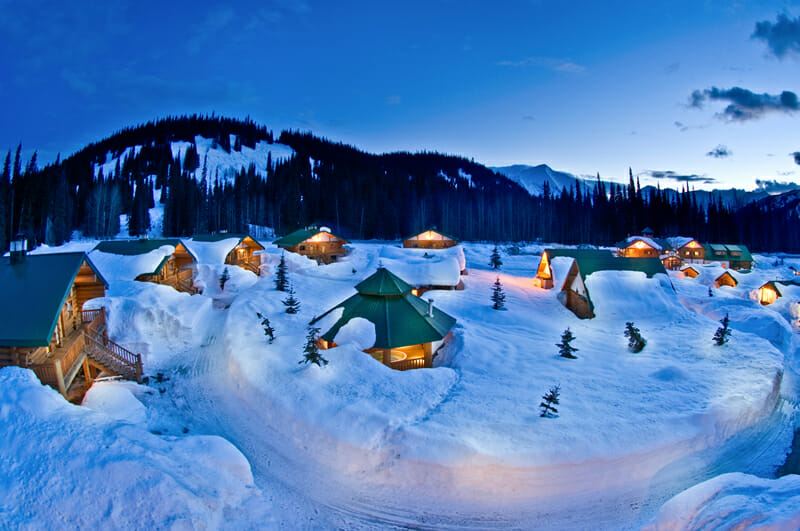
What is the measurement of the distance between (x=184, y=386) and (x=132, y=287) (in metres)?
7.58

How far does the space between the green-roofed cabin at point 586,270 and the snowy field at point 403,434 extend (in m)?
5.09

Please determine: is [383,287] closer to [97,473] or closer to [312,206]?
[97,473]

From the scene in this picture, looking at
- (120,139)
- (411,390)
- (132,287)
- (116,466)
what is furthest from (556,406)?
(120,139)

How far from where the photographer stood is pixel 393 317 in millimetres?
15578

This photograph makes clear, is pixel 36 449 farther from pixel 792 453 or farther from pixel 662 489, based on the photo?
pixel 792 453

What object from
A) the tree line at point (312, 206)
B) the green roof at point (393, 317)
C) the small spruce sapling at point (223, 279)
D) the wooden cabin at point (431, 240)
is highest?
the tree line at point (312, 206)

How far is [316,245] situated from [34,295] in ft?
95.5

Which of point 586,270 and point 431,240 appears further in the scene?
point 431,240

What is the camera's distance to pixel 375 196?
73.5 m

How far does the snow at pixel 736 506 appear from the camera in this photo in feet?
15.4

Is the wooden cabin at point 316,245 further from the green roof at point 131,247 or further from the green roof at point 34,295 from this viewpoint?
the green roof at point 34,295

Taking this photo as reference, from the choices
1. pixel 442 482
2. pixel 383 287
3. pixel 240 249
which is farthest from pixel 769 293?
pixel 240 249

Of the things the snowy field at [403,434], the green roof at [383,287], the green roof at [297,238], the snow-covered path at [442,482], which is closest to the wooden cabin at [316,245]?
the green roof at [297,238]

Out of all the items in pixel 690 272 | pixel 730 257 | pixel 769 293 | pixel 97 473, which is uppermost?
pixel 730 257
